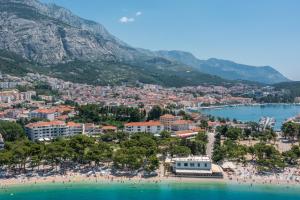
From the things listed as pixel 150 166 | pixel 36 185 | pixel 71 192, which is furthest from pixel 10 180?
pixel 150 166

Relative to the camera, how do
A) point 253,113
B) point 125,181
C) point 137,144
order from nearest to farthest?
point 125,181
point 137,144
point 253,113

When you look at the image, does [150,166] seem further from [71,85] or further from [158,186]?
[71,85]

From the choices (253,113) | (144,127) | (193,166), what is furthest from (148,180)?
(253,113)

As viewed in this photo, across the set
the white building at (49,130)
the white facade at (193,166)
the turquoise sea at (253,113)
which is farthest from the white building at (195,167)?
the turquoise sea at (253,113)

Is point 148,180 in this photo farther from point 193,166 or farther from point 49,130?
point 49,130

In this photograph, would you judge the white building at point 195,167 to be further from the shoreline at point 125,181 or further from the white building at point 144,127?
the white building at point 144,127
